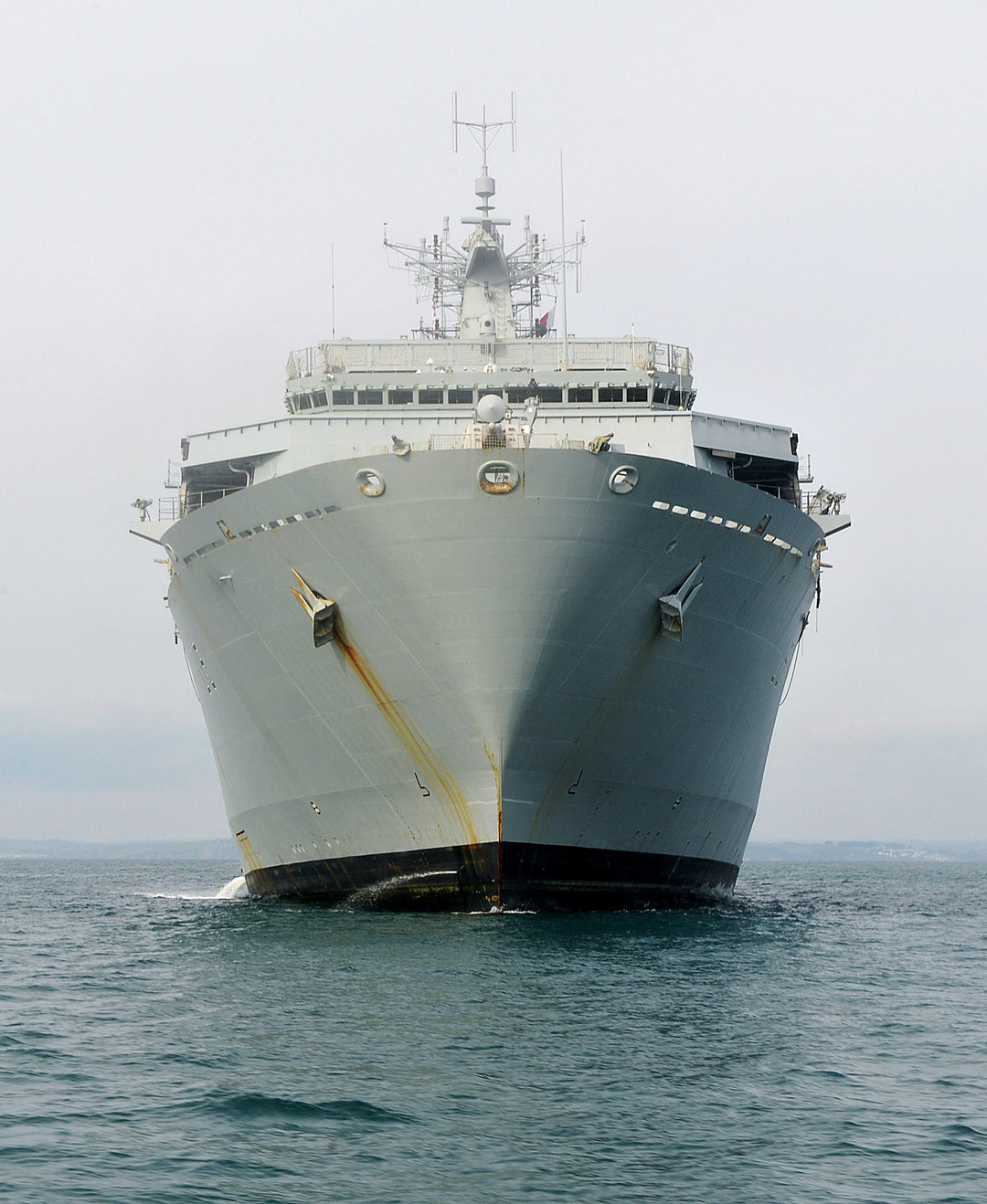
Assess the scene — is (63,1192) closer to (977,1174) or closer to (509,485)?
(977,1174)

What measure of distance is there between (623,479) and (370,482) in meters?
3.67

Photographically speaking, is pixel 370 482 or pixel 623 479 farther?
pixel 370 482

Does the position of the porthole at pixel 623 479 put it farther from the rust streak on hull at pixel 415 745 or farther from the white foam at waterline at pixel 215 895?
the white foam at waterline at pixel 215 895

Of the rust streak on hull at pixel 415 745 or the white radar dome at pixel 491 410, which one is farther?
the rust streak on hull at pixel 415 745

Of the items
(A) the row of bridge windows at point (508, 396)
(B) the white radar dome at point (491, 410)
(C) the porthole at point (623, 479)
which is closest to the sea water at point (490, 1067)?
(C) the porthole at point (623, 479)

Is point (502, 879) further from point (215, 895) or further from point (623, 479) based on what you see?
point (215, 895)

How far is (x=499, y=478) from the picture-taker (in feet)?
68.3

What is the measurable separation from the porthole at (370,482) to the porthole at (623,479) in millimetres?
3319

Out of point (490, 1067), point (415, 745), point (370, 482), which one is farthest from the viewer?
point (415, 745)

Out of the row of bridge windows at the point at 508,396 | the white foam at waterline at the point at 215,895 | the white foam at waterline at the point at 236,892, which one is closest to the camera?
the row of bridge windows at the point at 508,396

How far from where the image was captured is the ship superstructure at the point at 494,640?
2111cm

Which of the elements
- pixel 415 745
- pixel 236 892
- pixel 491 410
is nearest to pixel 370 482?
pixel 491 410

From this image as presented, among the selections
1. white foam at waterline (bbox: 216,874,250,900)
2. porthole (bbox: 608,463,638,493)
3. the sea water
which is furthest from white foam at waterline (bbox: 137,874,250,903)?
porthole (bbox: 608,463,638,493)

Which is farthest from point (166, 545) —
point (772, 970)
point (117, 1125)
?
point (117, 1125)
